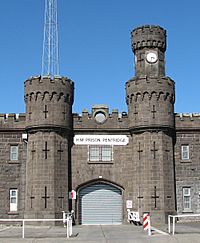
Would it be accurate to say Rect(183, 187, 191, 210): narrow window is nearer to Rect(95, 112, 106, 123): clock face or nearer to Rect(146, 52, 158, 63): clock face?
Rect(95, 112, 106, 123): clock face

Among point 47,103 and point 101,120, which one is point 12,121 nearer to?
point 47,103

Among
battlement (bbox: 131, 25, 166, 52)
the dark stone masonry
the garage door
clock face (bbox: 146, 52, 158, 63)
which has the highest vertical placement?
battlement (bbox: 131, 25, 166, 52)

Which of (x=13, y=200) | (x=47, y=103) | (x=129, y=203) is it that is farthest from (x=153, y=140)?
(x=13, y=200)

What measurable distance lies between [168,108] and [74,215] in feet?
31.3

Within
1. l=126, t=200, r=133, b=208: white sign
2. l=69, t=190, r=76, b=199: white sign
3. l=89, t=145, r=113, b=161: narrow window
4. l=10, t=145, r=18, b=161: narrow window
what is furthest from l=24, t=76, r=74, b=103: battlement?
l=126, t=200, r=133, b=208: white sign

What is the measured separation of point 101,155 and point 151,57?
311 inches

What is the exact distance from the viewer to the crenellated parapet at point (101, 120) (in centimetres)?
3088

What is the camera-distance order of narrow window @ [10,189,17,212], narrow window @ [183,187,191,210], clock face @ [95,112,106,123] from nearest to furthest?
narrow window @ [10,189,17,212], narrow window @ [183,187,191,210], clock face @ [95,112,106,123]

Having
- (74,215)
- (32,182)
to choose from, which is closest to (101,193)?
(74,215)

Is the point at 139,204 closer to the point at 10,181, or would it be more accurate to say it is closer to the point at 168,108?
the point at 168,108

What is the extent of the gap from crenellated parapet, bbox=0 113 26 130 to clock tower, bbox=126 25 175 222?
740cm

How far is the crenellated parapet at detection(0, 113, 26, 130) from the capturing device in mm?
30797

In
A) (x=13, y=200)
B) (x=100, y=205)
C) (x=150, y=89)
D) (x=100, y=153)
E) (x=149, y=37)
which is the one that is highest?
(x=149, y=37)

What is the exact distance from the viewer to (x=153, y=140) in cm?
2956
